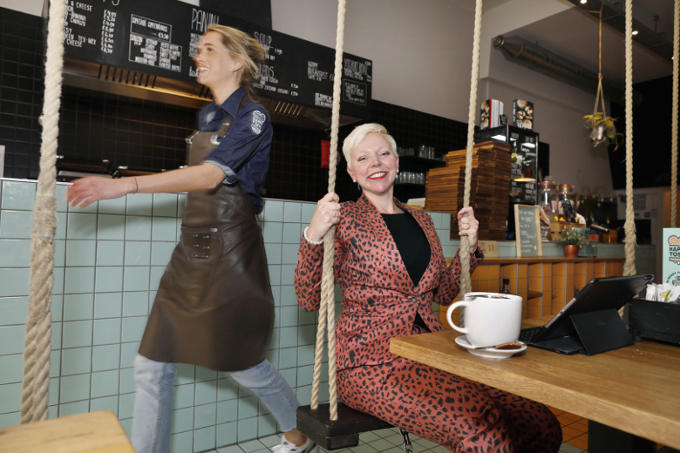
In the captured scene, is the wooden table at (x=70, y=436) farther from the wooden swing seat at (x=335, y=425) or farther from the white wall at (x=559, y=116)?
the white wall at (x=559, y=116)

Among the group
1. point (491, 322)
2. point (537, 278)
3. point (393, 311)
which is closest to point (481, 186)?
point (537, 278)

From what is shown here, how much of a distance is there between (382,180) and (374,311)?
0.53m

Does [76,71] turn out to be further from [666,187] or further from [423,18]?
[666,187]

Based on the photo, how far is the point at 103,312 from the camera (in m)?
1.95

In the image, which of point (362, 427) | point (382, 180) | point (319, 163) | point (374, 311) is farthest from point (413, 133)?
point (362, 427)

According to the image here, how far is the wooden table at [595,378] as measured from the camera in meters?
0.56

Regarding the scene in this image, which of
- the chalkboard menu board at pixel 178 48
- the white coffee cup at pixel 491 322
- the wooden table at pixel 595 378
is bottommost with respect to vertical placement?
the wooden table at pixel 595 378

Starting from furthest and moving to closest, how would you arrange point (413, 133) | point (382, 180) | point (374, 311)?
point (413, 133) → point (382, 180) → point (374, 311)

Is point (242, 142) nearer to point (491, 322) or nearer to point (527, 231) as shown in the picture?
point (491, 322)

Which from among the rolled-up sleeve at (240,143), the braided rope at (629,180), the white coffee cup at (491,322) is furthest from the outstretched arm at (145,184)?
the braided rope at (629,180)

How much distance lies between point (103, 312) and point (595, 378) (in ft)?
6.32

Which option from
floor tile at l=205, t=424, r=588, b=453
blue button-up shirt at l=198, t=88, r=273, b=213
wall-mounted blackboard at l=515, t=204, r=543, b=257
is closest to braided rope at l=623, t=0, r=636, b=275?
blue button-up shirt at l=198, t=88, r=273, b=213

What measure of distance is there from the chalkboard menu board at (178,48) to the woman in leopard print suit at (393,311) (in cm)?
230

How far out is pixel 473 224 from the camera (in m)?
1.50
